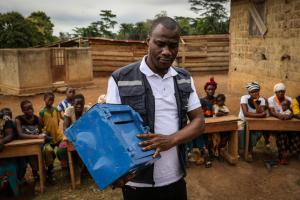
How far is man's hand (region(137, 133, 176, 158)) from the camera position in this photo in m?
1.54

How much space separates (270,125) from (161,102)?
3.73 m

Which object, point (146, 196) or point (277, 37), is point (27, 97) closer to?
point (277, 37)

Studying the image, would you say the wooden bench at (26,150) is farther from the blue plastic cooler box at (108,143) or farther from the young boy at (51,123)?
the blue plastic cooler box at (108,143)

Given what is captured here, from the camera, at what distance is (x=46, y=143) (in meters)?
4.50

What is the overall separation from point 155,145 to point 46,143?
3.33m

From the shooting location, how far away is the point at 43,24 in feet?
82.9

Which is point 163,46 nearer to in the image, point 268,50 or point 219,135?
point 219,135

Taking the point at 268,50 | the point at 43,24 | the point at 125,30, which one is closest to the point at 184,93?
the point at 268,50

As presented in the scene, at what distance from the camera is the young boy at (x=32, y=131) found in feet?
13.9

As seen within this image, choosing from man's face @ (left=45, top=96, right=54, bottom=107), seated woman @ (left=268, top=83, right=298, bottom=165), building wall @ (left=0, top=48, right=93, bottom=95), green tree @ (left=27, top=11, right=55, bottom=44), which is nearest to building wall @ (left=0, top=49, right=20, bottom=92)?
building wall @ (left=0, top=48, right=93, bottom=95)

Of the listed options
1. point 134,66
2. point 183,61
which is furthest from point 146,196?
point 183,61

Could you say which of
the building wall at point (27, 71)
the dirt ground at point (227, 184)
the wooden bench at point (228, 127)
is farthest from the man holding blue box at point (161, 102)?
the building wall at point (27, 71)

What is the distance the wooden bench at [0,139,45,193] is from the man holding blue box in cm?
263

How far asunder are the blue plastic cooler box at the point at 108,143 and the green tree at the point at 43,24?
22.9 metres
